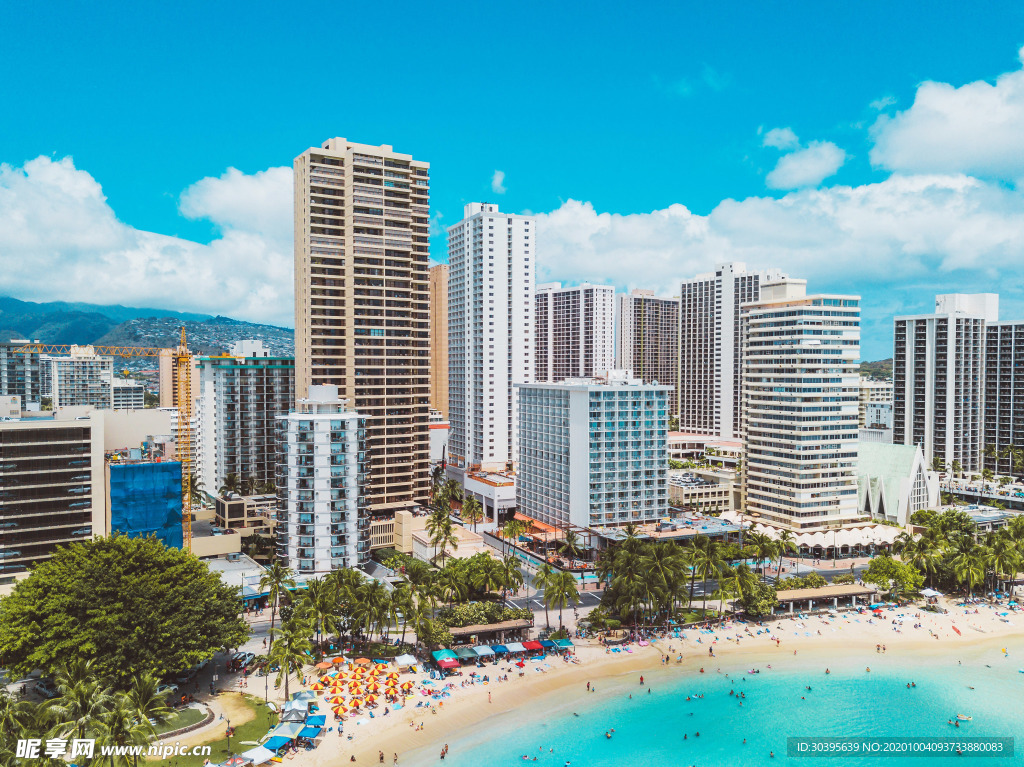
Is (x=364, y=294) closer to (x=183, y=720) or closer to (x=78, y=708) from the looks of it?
(x=183, y=720)

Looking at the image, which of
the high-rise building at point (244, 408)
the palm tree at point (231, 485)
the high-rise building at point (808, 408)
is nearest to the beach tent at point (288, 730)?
the high-rise building at point (808, 408)

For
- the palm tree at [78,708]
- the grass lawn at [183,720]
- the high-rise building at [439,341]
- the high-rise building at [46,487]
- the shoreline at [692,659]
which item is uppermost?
the high-rise building at [439,341]

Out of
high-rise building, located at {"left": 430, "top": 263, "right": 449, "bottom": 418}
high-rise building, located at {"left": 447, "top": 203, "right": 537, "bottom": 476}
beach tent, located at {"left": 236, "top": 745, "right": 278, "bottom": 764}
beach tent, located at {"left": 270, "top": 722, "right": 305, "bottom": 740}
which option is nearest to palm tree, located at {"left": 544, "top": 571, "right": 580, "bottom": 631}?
beach tent, located at {"left": 270, "top": 722, "right": 305, "bottom": 740}

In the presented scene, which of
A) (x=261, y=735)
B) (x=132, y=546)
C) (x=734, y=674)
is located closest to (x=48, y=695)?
(x=132, y=546)

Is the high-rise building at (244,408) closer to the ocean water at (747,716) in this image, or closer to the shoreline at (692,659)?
the shoreline at (692,659)

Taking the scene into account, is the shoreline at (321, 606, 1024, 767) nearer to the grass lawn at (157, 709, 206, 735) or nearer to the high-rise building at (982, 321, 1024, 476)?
the grass lawn at (157, 709, 206, 735)

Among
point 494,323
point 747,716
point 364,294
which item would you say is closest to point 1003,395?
point 494,323
